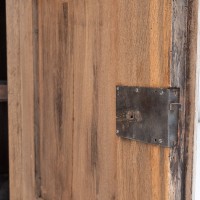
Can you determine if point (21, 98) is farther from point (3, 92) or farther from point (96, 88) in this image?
point (96, 88)

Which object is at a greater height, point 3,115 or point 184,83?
point 184,83

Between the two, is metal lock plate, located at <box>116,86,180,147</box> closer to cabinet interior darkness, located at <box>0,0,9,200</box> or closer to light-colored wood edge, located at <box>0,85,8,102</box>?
light-colored wood edge, located at <box>0,85,8,102</box>

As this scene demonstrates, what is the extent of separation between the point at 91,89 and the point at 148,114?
207mm

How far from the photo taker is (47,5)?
3.48 feet

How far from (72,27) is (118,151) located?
13.2 inches

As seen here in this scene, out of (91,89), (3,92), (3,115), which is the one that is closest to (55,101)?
(91,89)

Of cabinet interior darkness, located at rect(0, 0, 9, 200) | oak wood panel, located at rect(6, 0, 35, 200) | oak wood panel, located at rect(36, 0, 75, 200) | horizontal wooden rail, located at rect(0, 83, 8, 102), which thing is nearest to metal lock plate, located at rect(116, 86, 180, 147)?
oak wood panel, located at rect(36, 0, 75, 200)

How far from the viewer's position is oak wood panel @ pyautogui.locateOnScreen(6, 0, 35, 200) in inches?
45.0

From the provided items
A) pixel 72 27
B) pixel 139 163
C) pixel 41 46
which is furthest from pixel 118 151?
pixel 41 46

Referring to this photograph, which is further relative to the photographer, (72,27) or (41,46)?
(41,46)

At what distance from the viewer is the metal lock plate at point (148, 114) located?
2.18 feet

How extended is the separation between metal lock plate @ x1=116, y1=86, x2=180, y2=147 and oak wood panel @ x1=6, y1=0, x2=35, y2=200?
0.44 m

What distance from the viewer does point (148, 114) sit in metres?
A: 0.70

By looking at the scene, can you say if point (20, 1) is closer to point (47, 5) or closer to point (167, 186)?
point (47, 5)
